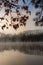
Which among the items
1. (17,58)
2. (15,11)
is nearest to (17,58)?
(17,58)

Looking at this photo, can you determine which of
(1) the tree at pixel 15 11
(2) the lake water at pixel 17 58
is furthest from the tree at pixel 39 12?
(2) the lake water at pixel 17 58

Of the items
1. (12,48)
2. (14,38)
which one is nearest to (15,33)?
(14,38)

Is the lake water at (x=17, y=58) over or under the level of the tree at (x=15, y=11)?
under

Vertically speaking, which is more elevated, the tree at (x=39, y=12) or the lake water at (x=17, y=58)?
the tree at (x=39, y=12)

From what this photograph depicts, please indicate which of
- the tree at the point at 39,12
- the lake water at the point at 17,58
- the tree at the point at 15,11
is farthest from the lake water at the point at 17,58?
the tree at the point at 39,12

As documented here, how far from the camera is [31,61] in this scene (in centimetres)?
173

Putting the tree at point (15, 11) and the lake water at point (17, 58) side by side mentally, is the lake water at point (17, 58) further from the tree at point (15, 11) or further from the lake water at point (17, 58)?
the tree at point (15, 11)

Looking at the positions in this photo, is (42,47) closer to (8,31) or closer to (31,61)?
(31,61)

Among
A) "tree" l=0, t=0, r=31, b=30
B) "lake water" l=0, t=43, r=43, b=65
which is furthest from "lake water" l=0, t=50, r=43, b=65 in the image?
"tree" l=0, t=0, r=31, b=30

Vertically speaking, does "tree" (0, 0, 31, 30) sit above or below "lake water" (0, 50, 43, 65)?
above

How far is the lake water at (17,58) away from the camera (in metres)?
1.72

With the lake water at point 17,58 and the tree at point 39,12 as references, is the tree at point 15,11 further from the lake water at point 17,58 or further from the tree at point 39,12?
the lake water at point 17,58

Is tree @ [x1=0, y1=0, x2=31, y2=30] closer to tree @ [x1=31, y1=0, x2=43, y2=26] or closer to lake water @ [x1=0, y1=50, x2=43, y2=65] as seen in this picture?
tree @ [x1=31, y1=0, x2=43, y2=26]

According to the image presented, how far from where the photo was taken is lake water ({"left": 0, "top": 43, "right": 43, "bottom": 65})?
5.65 ft
